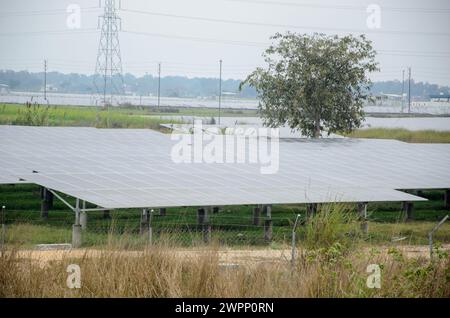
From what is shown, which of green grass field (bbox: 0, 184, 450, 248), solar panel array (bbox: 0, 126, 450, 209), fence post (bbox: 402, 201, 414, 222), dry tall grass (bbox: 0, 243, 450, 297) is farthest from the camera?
fence post (bbox: 402, 201, 414, 222)

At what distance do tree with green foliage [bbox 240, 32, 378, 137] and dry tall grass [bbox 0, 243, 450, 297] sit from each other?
3455 cm

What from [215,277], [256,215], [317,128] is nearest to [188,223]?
[256,215]

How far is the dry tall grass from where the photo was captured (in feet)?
41.6

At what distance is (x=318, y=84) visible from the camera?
48812 mm

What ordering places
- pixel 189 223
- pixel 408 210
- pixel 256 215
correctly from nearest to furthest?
pixel 189 223
pixel 256 215
pixel 408 210

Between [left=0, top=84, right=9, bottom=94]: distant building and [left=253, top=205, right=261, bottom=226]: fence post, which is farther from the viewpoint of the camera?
[left=0, top=84, right=9, bottom=94]: distant building

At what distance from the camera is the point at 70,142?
34.8 m

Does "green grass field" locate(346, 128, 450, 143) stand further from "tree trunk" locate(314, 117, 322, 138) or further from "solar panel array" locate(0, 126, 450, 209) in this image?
→ "solar panel array" locate(0, 126, 450, 209)

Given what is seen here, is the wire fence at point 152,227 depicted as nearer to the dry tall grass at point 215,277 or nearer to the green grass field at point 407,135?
the dry tall grass at point 215,277

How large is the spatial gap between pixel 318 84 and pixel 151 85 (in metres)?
131

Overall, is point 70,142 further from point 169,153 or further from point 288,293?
point 288,293

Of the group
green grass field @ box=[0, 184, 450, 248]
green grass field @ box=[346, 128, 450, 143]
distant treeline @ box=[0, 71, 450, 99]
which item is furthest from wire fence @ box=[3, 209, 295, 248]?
distant treeline @ box=[0, 71, 450, 99]

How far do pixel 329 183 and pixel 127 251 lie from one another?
48.1ft

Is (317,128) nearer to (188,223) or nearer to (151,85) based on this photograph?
(188,223)
